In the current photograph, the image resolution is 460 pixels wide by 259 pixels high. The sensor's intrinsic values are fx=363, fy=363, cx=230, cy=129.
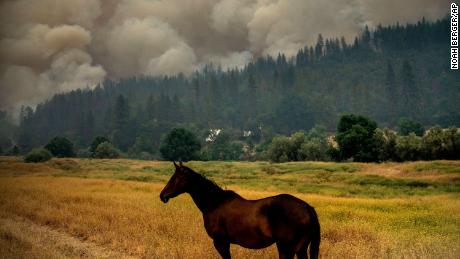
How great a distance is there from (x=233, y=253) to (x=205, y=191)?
150 inches

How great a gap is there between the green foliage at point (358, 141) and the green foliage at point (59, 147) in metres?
95.2

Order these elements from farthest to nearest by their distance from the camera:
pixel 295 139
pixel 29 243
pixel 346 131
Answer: pixel 295 139 → pixel 346 131 → pixel 29 243

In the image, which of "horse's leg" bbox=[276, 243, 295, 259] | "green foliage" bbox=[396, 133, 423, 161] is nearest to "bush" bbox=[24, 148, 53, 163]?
"green foliage" bbox=[396, 133, 423, 161]

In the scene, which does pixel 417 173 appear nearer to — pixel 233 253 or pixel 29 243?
pixel 233 253

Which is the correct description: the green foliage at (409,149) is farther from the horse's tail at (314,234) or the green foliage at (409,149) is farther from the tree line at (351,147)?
the horse's tail at (314,234)

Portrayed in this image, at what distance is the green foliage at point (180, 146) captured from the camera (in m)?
120

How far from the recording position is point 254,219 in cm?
782

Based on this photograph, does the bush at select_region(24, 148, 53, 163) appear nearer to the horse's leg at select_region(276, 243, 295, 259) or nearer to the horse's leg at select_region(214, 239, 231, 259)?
the horse's leg at select_region(214, 239, 231, 259)

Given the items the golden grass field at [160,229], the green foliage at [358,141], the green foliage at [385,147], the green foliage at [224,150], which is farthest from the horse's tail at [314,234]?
the green foliage at [224,150]

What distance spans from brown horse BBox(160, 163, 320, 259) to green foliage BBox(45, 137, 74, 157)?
133 m

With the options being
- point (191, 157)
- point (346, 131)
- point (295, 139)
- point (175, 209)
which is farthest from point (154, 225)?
point (191, 157)

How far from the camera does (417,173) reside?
53.9 meters

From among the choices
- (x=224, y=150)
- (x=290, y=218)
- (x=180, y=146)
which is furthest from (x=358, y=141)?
(x=224, y=150)

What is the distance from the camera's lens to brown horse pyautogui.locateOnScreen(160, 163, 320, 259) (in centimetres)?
728
